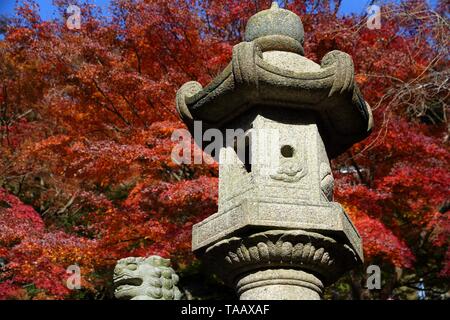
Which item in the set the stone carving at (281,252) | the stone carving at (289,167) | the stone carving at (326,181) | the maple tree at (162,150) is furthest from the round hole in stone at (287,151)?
the maple tree at (162,150)

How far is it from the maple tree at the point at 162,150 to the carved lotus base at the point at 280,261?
17.2ft

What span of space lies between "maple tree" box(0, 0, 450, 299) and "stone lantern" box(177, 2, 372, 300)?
4.69 m

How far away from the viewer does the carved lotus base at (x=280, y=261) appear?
14.5 feet

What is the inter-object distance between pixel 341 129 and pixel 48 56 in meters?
9.11

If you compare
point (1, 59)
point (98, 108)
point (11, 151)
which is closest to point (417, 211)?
point (98, 108)

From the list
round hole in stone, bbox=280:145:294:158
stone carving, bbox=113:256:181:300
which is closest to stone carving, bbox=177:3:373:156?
round hole in stone, bbox=280:145:294:158

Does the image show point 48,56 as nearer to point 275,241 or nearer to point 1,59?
point 1,59

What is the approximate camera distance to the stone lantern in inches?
175

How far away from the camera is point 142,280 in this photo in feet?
18.2

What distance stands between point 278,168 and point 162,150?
241 inches

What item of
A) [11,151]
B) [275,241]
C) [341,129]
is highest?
[11,151]

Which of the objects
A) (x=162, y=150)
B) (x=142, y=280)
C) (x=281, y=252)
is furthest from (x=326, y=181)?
(x=162, y=150)

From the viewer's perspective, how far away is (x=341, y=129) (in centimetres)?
546

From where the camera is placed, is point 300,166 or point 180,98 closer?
point 300,166
